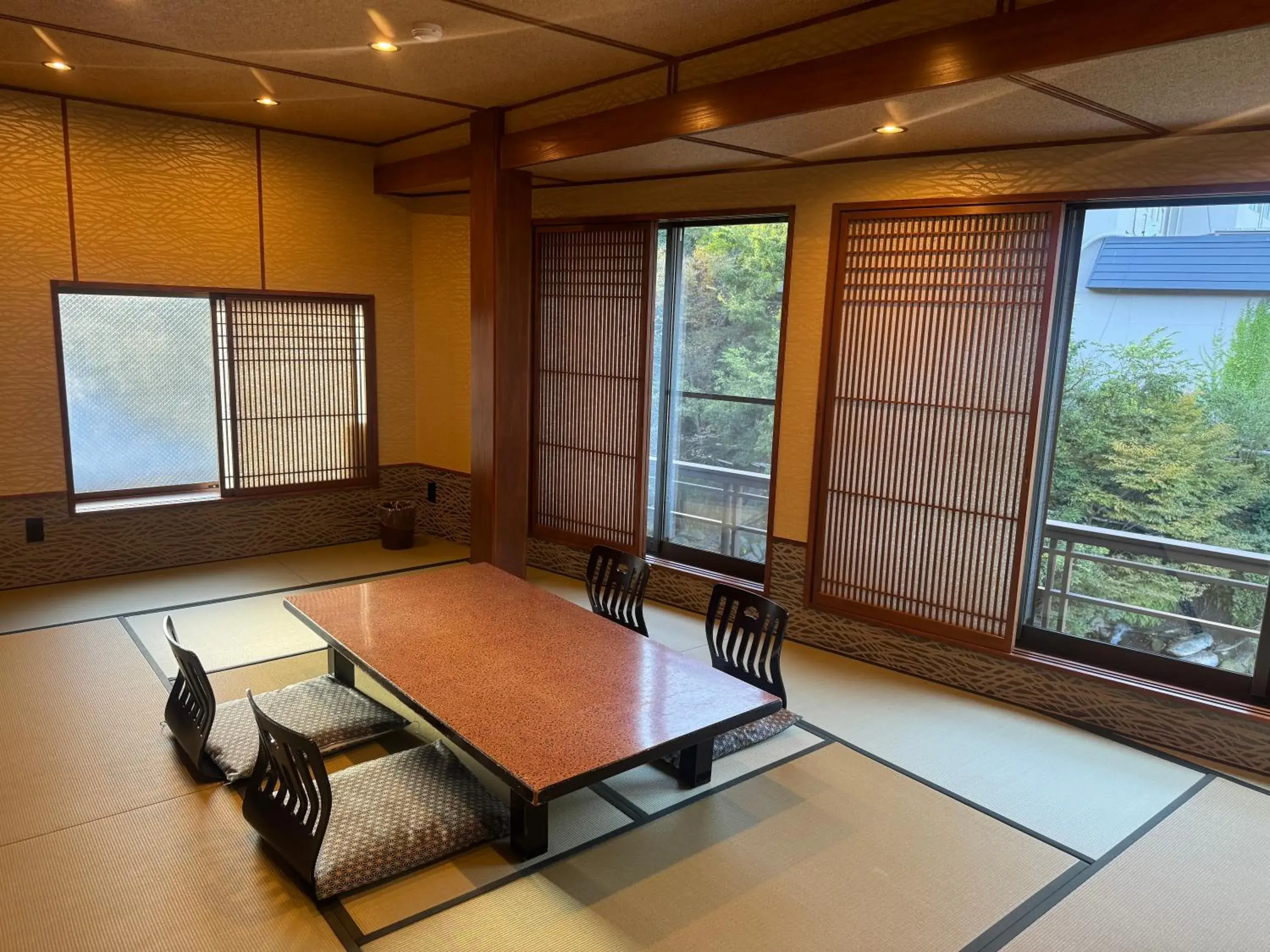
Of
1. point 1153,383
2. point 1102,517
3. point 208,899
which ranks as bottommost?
point 208,899

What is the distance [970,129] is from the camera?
352cm

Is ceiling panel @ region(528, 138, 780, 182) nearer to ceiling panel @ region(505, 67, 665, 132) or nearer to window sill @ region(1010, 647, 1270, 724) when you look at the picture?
ceiling panel @ region(505, 67, 665, 132)

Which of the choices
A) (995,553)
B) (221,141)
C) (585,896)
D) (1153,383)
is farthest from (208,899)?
(221,141)

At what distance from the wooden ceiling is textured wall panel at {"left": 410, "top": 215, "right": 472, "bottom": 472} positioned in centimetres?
138

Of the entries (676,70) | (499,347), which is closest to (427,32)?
(676,70)

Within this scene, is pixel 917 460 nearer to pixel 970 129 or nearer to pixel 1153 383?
pixel 1153 383

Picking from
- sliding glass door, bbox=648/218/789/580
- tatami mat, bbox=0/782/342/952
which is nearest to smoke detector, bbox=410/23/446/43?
sliding glass door, bbox=648/218/789/580

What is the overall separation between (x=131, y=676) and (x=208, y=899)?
6.15 feet

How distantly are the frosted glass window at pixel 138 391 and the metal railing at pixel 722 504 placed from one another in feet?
10.3

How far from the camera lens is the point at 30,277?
5.02 metres

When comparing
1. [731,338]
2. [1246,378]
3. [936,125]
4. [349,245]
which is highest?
[936,125]

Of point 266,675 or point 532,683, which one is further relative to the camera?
point 266,675

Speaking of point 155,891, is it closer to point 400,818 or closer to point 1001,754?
point 400,818

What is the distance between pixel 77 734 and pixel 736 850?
2.68 metres
